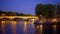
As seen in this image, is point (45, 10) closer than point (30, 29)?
No

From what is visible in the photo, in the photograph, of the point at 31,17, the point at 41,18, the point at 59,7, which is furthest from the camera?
the point at 31,17

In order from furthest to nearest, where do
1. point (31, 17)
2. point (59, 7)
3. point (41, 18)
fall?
point (31, 17), point (41, 18), point (59, 7)

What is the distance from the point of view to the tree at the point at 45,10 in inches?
280

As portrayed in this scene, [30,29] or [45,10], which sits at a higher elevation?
[45,10]

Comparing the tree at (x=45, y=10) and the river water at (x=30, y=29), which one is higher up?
the tree at (x=45, y=10)

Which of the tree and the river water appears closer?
the river water

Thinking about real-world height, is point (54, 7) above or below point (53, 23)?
A: above

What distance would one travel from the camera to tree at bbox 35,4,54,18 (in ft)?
23.3

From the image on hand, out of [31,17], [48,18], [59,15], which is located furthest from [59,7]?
[31,17]

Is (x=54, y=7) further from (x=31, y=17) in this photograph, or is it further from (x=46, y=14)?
(x=31, y=17)

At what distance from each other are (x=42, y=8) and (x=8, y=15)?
1772 mm

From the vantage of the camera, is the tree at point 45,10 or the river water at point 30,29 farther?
the tree at point 45,10

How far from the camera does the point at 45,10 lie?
7.34 m

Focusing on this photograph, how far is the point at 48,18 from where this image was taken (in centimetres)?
Answer: 735
